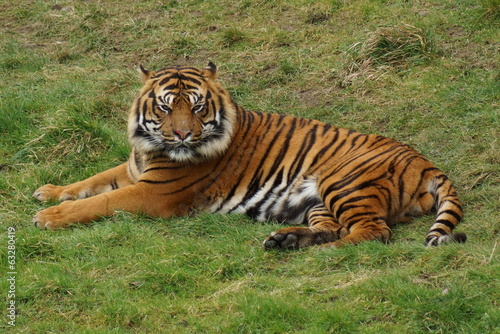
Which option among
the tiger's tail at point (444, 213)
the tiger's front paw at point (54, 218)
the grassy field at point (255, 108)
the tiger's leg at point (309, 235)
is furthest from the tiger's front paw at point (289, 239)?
the tiger's front paw at point (54, 218)

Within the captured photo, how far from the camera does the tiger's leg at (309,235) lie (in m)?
5.50

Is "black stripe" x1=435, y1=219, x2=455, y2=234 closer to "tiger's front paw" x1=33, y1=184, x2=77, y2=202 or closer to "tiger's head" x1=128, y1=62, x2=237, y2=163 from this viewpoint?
"tiger's head" x1=128, y1=62, x2=237, y2=163

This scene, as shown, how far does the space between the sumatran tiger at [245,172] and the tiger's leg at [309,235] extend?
1cm

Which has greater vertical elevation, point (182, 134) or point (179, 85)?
point (179, 85)

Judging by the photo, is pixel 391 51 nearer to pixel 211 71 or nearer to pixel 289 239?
pixel 211 71

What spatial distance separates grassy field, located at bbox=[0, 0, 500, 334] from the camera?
4.58 m

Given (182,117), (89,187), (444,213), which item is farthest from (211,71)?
(444,213)

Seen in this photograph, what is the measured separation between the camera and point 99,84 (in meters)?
8.88

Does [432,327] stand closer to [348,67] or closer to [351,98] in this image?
[351,98]

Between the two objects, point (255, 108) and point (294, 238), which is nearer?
point (294, 238)

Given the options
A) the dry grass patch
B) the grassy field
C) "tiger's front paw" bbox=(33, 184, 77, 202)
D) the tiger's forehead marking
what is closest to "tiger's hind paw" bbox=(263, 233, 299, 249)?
the grassy field

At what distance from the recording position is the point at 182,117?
614 cm

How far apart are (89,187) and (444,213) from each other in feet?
9.57

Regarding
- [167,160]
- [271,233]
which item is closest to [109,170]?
[167,160]
